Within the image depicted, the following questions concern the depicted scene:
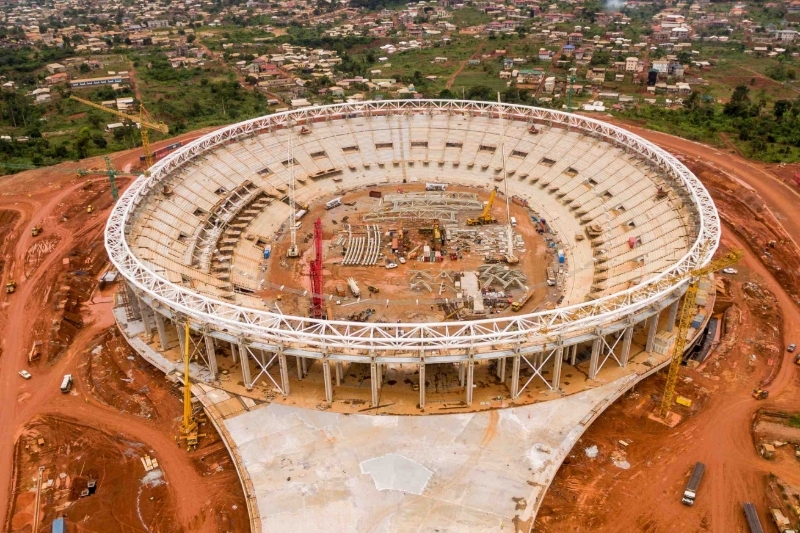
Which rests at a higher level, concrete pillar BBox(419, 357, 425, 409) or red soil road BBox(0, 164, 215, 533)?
concrete pillar BBox(419, 357, 425, 409)

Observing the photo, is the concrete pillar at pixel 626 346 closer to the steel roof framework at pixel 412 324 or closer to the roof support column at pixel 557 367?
the steel roof framework at pixel 412 324

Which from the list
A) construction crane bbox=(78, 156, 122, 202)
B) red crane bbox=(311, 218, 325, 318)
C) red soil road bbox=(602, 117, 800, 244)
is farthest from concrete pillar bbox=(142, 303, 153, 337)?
red soil road bbox=(602, 117, 800, 244)

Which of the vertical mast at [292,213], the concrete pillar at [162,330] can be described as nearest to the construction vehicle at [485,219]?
the vertical mast at [292,213]

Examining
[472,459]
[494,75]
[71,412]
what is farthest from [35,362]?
[494,75]

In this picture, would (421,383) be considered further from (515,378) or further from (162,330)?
(162,330)

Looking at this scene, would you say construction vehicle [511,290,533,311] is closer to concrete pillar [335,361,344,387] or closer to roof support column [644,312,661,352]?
roof support column [644,312,661,352]

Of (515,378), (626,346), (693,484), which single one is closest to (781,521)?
(693,484)

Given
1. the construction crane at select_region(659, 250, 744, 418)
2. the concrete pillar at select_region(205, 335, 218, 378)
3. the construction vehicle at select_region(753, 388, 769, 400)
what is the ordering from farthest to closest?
the construction vehicle at select_region(753, 388, 769, 400), the concrete pillar at select_region(205, 335, 218, 378), the construction crane at select_region(659, 250, 744, 418)
